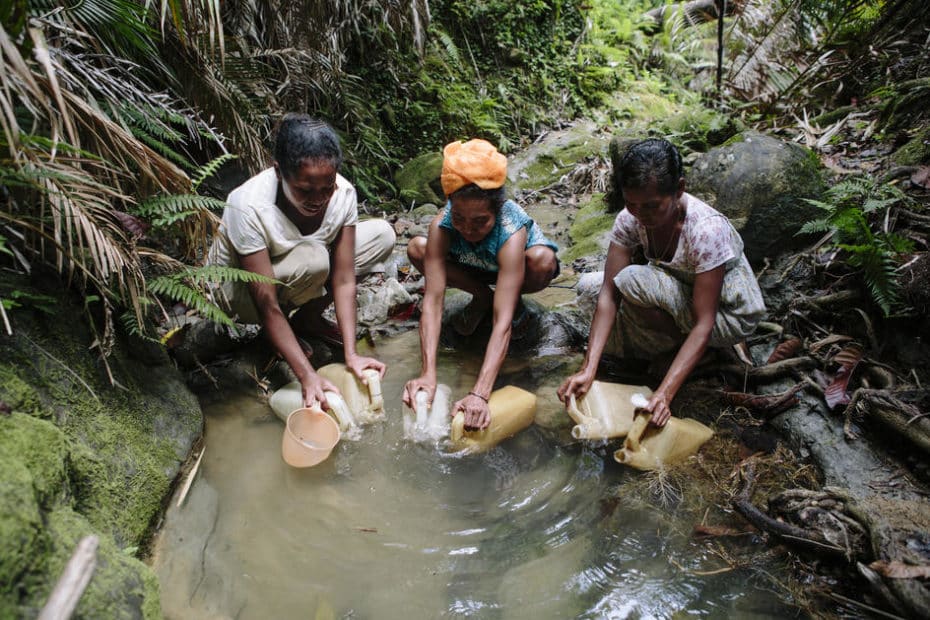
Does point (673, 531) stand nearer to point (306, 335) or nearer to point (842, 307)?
point (842, 307)

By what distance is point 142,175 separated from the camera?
7.61ft

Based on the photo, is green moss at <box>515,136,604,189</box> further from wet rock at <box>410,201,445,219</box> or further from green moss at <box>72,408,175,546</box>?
green moss at <box>72,408,175,546</box>

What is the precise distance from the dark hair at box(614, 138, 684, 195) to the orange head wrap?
0.57 m

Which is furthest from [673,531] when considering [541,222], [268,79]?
[268,79]

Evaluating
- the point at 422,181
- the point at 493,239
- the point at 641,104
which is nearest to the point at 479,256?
the point at 493,239

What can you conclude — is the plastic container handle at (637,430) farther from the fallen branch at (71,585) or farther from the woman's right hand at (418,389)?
the fallen branch at (71,585)

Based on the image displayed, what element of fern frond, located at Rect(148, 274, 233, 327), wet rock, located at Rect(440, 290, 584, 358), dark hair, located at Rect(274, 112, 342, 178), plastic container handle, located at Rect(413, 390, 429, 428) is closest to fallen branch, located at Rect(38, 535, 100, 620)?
fern frond, located at Rect(148, 274, 233, 327)

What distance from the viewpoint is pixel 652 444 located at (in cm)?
224

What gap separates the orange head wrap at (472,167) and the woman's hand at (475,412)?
94 cm

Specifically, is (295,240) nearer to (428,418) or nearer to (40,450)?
(428,418)

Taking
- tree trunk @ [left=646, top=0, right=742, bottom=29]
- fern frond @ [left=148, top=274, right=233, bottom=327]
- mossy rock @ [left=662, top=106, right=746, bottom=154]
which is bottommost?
fern frond @ [left=148, top=274, right=233, bottom=327]

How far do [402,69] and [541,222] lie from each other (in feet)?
8.68

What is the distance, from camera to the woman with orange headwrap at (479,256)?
2.40 m

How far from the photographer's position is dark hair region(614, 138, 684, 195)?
6.91 ft
